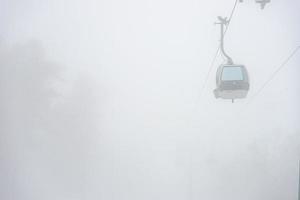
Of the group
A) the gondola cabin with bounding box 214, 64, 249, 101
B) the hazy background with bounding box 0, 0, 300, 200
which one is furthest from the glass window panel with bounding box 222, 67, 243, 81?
the hazy background with bounding box 0, 0, 300, 200

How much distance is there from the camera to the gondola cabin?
4.07 m

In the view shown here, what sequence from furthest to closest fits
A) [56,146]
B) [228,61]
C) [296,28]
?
[56,146] < [296,28] < [228,61]

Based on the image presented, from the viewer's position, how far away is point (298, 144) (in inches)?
191

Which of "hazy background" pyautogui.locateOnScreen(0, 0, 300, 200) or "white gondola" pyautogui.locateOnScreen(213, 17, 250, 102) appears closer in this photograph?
"white gondola" pyautogui.locateOnScreen(213, 17, 250, 102)

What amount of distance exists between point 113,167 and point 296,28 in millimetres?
3151

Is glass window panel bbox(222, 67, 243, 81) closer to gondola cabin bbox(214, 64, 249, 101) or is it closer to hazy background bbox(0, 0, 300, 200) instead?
gondola cabin bbox(214, 64, 249, 101)

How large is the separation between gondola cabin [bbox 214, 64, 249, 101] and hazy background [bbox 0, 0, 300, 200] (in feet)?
2.32

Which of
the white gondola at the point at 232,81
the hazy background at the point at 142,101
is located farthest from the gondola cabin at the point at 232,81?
the hazy background at the point at 142,101

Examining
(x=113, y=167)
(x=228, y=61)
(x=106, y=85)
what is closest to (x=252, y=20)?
(x=228, y=61)

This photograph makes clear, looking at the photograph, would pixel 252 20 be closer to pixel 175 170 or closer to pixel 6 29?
pixel 175 170

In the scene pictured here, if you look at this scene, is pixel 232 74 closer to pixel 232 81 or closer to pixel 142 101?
pixel 232 81

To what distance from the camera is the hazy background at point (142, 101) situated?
191 inches

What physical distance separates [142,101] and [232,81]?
1491mm

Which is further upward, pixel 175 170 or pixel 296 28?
pixel 296 28
